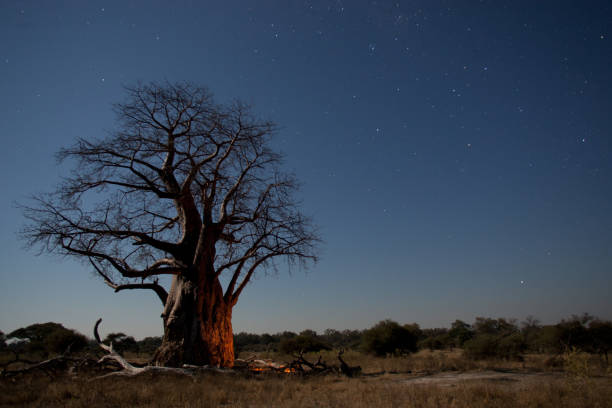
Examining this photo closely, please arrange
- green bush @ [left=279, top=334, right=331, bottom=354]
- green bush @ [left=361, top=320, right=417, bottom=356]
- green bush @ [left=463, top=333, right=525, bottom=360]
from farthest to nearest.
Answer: green bush @ [left=279, top=334, right=331, bottom=354]
green bush @ [left=361, top=320, right=417, bottom=356]
green bush @ [left=463, top=333, right=525, bottom=360]

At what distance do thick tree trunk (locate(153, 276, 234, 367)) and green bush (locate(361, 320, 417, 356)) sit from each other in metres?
12.9

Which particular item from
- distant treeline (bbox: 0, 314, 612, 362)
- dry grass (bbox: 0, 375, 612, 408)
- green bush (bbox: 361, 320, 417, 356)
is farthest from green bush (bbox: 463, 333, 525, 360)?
dry grass (bbox: 0, 375, 612, 408)

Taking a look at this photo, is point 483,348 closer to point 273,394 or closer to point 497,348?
point 497,348

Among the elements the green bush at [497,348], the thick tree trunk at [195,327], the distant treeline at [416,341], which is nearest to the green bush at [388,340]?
the distant treeline at [416,341]

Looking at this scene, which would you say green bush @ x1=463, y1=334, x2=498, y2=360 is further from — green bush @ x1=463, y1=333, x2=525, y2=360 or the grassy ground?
the grassy ground

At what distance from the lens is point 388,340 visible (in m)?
19.7

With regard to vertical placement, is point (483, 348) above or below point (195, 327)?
below

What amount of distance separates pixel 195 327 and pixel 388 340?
14607 mm

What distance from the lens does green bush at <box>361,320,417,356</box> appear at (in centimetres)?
1972

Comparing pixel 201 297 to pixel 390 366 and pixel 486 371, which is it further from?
pixel 486 371

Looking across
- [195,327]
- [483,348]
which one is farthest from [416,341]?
[195,327]

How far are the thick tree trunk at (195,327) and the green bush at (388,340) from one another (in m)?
12.9

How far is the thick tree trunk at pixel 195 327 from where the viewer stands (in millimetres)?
8273

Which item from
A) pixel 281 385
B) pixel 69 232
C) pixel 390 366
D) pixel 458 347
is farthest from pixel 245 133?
pixel 458 347
